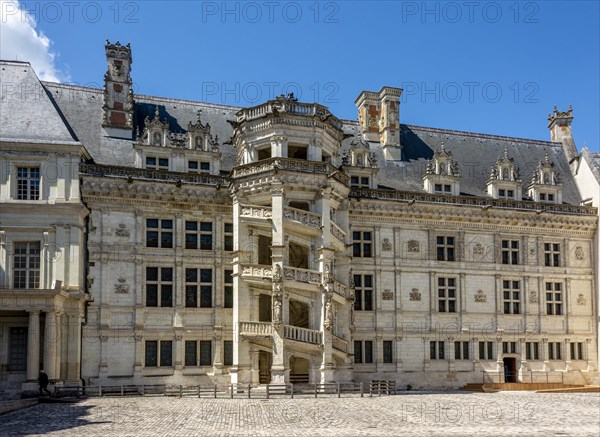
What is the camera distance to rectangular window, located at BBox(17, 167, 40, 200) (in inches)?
1259

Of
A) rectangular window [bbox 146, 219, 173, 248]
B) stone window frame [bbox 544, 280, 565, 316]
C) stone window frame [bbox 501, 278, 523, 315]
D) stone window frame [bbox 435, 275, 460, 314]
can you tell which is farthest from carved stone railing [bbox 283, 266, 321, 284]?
stone window frame [bbox 544, 280, 565, 316]

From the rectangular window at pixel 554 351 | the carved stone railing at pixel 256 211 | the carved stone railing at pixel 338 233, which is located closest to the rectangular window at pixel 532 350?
the rectangular window at pixel 554 351

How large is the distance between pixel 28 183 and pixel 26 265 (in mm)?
3620

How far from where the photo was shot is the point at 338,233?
35.1 m

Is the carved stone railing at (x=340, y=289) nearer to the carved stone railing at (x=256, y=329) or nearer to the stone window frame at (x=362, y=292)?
the stone window frame at (x=362, y=292)

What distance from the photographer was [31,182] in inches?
1267

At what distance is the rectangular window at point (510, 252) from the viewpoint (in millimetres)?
40125

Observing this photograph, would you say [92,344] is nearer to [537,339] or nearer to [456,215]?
[456,215]

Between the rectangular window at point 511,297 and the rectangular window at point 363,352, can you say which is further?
the rectangular window at point 511,297

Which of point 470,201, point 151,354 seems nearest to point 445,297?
point 470,201

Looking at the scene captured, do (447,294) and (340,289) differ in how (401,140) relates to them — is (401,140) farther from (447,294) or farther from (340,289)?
(340,289)

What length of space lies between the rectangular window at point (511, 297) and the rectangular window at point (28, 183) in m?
24.4

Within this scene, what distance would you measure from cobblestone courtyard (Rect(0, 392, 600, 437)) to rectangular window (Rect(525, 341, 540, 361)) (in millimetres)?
9440

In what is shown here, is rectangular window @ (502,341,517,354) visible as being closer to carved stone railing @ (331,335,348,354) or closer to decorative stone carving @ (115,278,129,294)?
carved stone railing @ (331,335,348,354)
